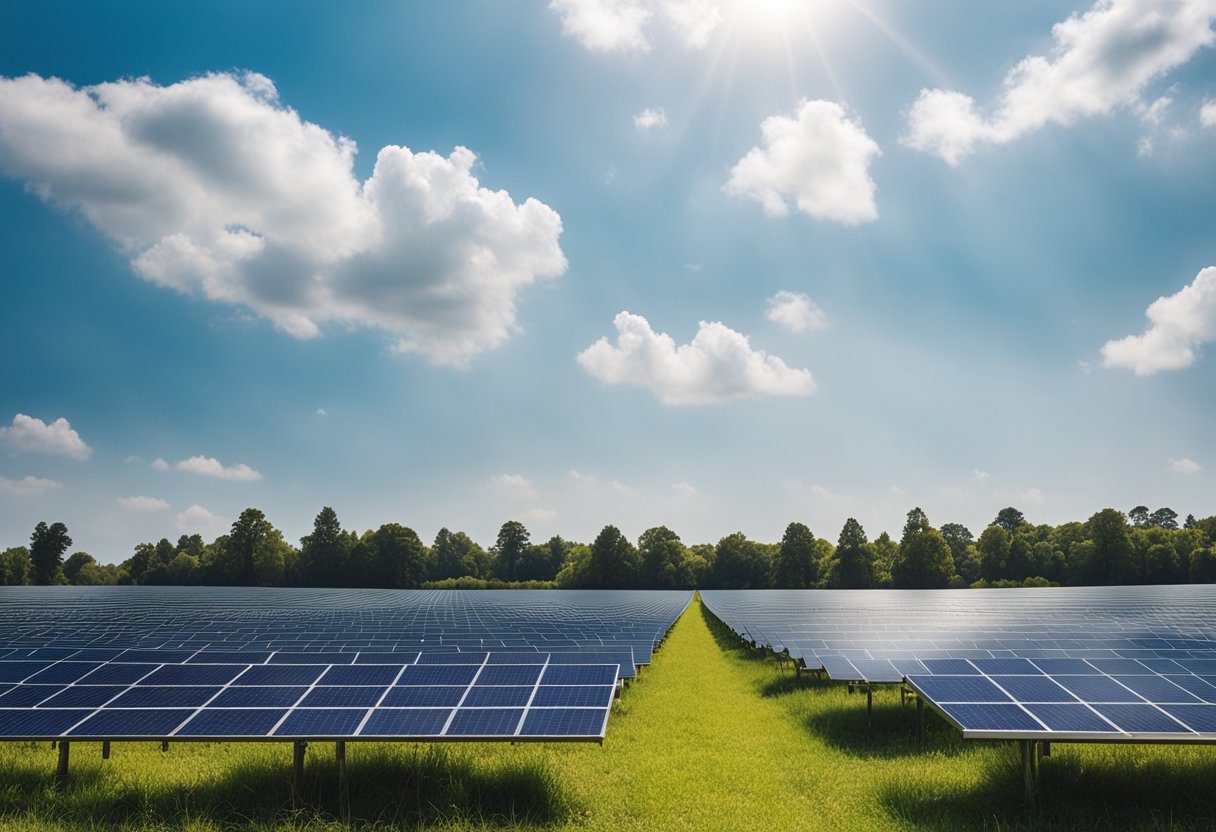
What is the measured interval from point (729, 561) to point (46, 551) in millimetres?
114608

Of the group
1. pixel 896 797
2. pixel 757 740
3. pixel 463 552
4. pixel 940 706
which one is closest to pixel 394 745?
pixel 757 740

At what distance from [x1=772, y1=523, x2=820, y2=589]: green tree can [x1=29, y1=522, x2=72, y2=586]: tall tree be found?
393ft

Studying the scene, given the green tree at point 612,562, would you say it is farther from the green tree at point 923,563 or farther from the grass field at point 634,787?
the grass field at point 634,787

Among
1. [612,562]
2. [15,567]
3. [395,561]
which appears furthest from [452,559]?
[15,567]

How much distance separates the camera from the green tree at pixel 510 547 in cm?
13312

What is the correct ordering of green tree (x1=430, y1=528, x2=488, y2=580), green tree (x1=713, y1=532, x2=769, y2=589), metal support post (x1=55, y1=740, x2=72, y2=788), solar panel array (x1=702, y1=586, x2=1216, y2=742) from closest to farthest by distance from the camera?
solar panel array (x1=702, y1=586, x2=1216, y2=742) → metal support post (x1=55, y1=740, x2=72, y2=788) → green tree (x1=713, y1=532, x2=769, y2=589) → green tree (x1=430, y1=528, x2=488, y2=580)

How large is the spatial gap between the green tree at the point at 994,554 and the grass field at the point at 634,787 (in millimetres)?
115533

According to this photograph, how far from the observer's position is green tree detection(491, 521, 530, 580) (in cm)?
13312

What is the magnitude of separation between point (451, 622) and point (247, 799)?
84.2 feet

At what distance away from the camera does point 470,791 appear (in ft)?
31.2

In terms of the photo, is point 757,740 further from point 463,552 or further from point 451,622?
point 463,552

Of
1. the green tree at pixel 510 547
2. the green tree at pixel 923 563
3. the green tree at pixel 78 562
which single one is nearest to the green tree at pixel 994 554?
the green tree at pixel 923 563

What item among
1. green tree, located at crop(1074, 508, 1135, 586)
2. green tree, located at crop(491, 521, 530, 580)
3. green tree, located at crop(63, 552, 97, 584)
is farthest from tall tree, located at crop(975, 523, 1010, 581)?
green tree, located at crop(63, 552, 97, 584)

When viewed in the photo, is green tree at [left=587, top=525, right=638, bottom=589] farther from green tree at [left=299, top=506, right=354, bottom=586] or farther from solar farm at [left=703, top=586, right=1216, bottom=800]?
solar farm at [left=703, top=586, right=1216, bottom=800]
